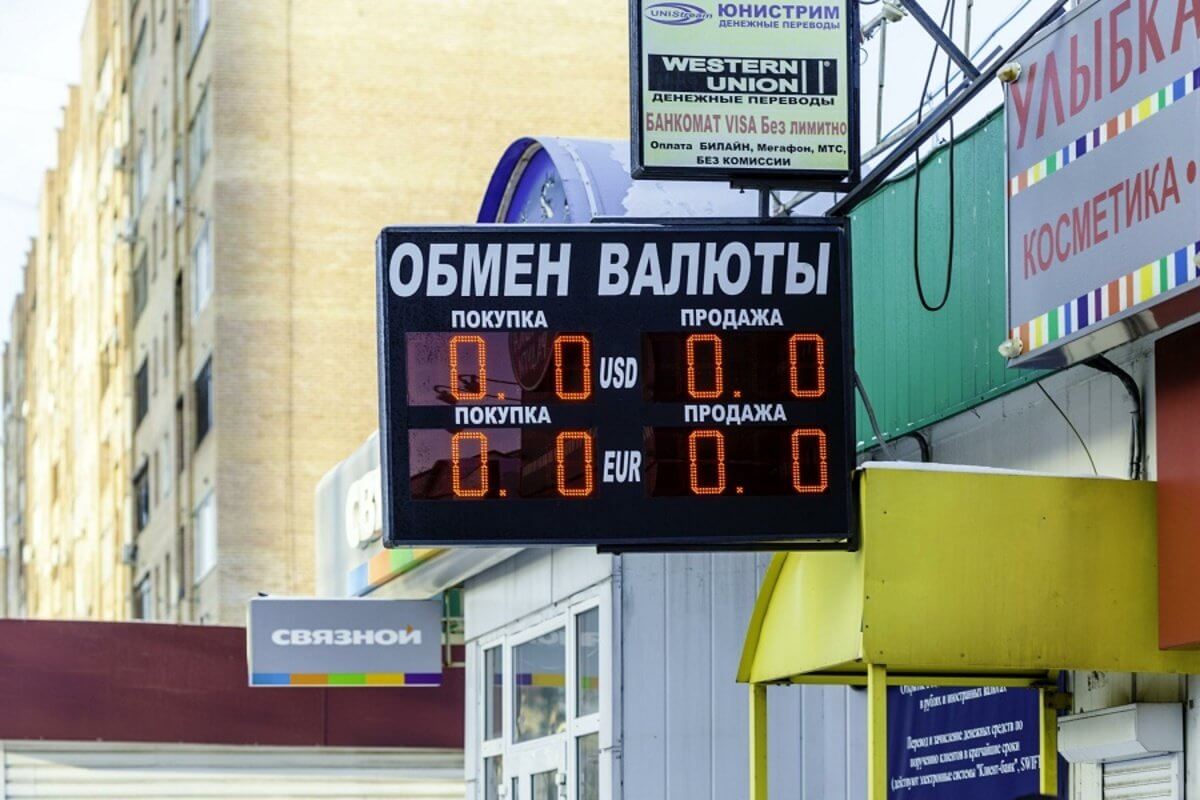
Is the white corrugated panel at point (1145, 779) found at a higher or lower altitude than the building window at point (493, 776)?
higher

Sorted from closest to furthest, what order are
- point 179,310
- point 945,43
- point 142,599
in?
point 945,43
point 179,310
point 142,599

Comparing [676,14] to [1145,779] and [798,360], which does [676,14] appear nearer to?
[798,360]

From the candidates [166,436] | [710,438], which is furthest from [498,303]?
[166,436]

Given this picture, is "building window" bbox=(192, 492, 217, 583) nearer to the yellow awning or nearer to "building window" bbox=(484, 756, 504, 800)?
"building window" bbox=(484, 756, 504, 800)

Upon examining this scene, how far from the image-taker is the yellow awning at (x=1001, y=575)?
9.41 metres

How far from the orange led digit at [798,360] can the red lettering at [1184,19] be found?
2.00 meters

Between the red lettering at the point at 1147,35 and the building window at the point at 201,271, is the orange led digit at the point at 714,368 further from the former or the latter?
the building window at the point at 201,271

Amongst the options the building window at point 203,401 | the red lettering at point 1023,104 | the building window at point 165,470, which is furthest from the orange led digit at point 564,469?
the building window at point 165,470

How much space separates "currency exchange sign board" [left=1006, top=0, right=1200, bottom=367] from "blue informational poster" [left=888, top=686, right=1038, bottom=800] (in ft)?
6.77

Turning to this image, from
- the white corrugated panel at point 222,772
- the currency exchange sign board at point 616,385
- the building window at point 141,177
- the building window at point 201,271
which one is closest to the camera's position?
the currency exchange sign board at point 616,385

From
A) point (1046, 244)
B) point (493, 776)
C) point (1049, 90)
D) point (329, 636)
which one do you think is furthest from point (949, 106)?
point (329, 636)

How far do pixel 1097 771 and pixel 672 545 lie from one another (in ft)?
7.49

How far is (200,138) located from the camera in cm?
4475

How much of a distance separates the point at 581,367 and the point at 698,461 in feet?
2.08
